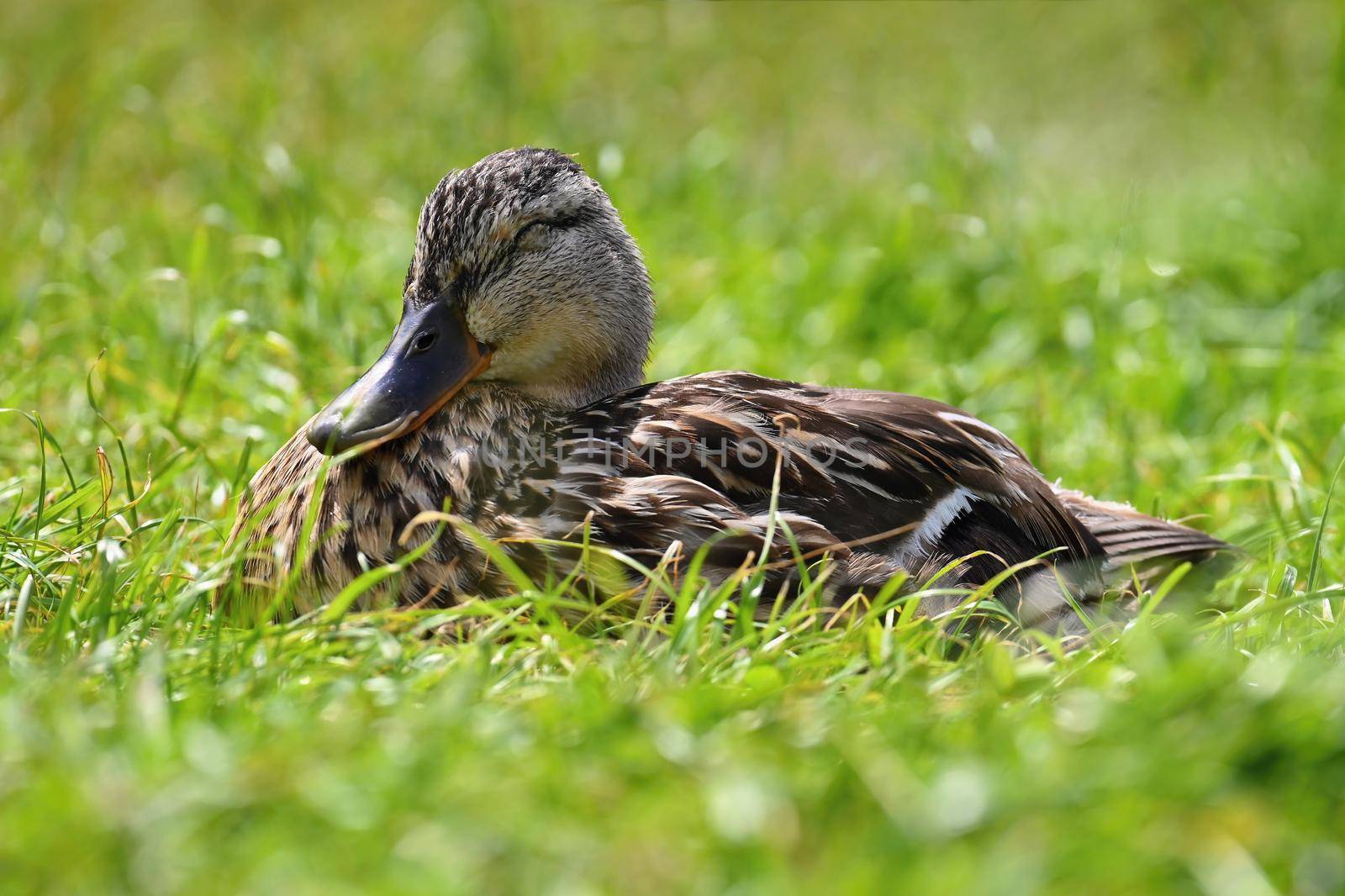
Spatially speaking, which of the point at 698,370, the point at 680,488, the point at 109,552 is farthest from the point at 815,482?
the point at 698,370

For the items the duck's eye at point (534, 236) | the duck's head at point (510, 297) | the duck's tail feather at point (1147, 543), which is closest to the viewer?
the duck's head at point (510, 297)

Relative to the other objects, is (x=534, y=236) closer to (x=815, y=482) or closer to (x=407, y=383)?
(x=407, y=383)

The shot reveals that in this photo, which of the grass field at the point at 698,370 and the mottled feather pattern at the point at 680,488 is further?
the mottled feather pattern at the point at 680,488

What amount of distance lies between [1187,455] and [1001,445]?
1.24m

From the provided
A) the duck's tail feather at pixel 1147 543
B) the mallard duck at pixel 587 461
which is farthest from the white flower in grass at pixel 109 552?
the duck's tail feather at pixel 1147 543

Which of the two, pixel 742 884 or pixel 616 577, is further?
pixel 616 577

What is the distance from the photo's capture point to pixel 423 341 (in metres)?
3.06

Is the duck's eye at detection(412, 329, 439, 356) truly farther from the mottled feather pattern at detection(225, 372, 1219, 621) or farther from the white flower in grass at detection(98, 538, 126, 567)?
the white flower in grass at detection(98, 538, 126, 567)

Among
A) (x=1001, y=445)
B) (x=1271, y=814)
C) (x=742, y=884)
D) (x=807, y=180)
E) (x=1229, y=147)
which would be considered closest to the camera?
(x=742, y=884)

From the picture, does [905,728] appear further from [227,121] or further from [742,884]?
[227,121]

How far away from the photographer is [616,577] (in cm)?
266

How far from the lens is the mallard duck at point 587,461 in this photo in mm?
2756

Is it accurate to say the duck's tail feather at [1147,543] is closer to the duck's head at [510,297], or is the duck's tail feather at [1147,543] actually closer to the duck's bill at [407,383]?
the duck's head at [510,297]

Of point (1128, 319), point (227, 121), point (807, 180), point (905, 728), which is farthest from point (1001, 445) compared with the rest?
point (227, 121)
